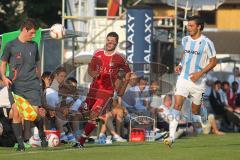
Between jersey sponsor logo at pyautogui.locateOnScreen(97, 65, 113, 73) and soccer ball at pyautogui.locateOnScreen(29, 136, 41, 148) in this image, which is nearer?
jersey sponsor logo at pyautogui.locateOnScreen(97, 65, 113, 73)

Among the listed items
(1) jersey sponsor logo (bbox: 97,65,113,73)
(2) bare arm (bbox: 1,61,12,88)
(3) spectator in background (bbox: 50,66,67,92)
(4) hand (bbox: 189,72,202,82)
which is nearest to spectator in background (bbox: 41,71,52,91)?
(3) spectator in background (bbox: 50,66,67,92)

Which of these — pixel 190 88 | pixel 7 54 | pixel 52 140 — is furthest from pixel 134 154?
pixel 52 140

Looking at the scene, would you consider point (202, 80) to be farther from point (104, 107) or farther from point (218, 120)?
point (218, 120)

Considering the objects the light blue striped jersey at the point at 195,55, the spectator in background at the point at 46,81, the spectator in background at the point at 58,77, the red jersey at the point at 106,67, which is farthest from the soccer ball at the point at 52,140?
the light blue striped jersey at the point at 195,55

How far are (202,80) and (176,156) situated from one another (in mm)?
2331

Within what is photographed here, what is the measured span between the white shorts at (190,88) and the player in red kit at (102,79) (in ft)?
4.55

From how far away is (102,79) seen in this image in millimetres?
16125

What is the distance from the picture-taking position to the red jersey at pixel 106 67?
1612 centimetres

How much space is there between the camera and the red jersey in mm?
16125

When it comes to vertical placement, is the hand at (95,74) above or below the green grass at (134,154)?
above

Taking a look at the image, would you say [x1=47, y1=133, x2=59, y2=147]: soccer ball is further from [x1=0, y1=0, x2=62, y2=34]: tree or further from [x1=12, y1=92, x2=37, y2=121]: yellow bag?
[x1=0, y1=0, x2=62, y2=34]: tree

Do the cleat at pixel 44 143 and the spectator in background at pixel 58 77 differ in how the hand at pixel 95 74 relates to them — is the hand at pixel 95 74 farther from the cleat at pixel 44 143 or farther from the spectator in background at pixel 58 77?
the spectator in background at pixel 58 77

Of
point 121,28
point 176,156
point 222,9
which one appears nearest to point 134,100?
point 176,156

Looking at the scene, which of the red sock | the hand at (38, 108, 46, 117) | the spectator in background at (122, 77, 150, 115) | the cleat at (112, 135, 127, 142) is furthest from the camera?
the spectator in background at (122, 77, 150, 115)
